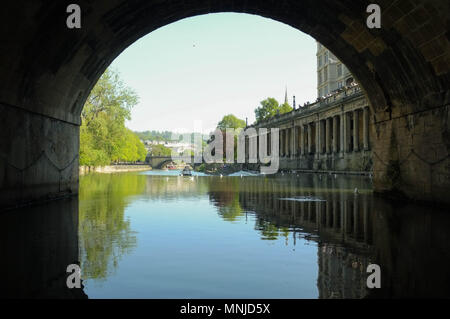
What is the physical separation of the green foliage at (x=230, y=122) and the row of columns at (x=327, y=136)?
42686mm

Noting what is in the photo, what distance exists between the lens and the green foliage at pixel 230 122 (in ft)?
422

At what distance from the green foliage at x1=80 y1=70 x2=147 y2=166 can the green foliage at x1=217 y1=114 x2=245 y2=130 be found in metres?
72.5

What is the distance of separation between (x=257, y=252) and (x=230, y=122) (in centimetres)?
12251

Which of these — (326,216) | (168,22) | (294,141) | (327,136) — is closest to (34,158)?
(168,22)

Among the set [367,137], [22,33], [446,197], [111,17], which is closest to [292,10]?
[111,17]

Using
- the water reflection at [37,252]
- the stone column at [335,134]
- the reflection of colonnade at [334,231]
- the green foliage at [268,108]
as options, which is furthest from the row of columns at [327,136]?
the water reflection at [37,252]

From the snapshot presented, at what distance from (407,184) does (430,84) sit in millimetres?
4256

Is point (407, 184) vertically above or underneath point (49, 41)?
underneath

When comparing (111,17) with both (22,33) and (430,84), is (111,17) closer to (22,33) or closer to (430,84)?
(22,33)

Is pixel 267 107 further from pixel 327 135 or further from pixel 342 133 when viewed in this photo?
pixel 342 133

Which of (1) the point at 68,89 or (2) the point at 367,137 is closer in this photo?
(1) the point at 68,89

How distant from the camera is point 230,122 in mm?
129875

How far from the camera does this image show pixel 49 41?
45.5 ft

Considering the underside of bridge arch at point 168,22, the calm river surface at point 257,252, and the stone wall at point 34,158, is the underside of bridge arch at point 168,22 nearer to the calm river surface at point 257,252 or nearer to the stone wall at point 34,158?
the stone wall at point 34,158
